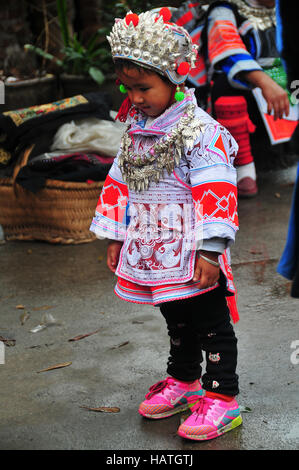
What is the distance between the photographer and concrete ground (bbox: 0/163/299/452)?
2275mm

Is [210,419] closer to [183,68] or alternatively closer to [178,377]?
[178,377]

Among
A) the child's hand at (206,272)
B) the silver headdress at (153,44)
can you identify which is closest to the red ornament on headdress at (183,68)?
the silver headdress at (153,44)

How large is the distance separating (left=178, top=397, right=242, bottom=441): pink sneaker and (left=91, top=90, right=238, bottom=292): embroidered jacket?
0.38 m

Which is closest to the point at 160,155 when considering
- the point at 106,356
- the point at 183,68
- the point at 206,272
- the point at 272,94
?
the point at 183,68

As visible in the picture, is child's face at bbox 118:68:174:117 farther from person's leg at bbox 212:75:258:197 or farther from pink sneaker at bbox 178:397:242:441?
person's leg at bbox 212:75:258:197

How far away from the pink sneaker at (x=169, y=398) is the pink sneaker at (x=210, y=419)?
106 millimetres

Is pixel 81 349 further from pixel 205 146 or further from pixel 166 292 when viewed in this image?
pixel 205 146

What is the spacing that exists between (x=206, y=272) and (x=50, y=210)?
234 centimetres

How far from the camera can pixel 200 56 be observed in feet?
15.6

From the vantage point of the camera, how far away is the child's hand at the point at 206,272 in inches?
83.7

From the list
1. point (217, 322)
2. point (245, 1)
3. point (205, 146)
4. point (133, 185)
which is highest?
point (245, 1)

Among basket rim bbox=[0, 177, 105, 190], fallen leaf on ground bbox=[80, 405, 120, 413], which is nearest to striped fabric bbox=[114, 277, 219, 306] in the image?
fallen leaf on ground bbox=[80, 405, 120, 413]

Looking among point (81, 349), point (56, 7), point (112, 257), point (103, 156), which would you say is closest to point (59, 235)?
point (103, 156)

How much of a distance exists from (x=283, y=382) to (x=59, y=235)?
7.18ft
